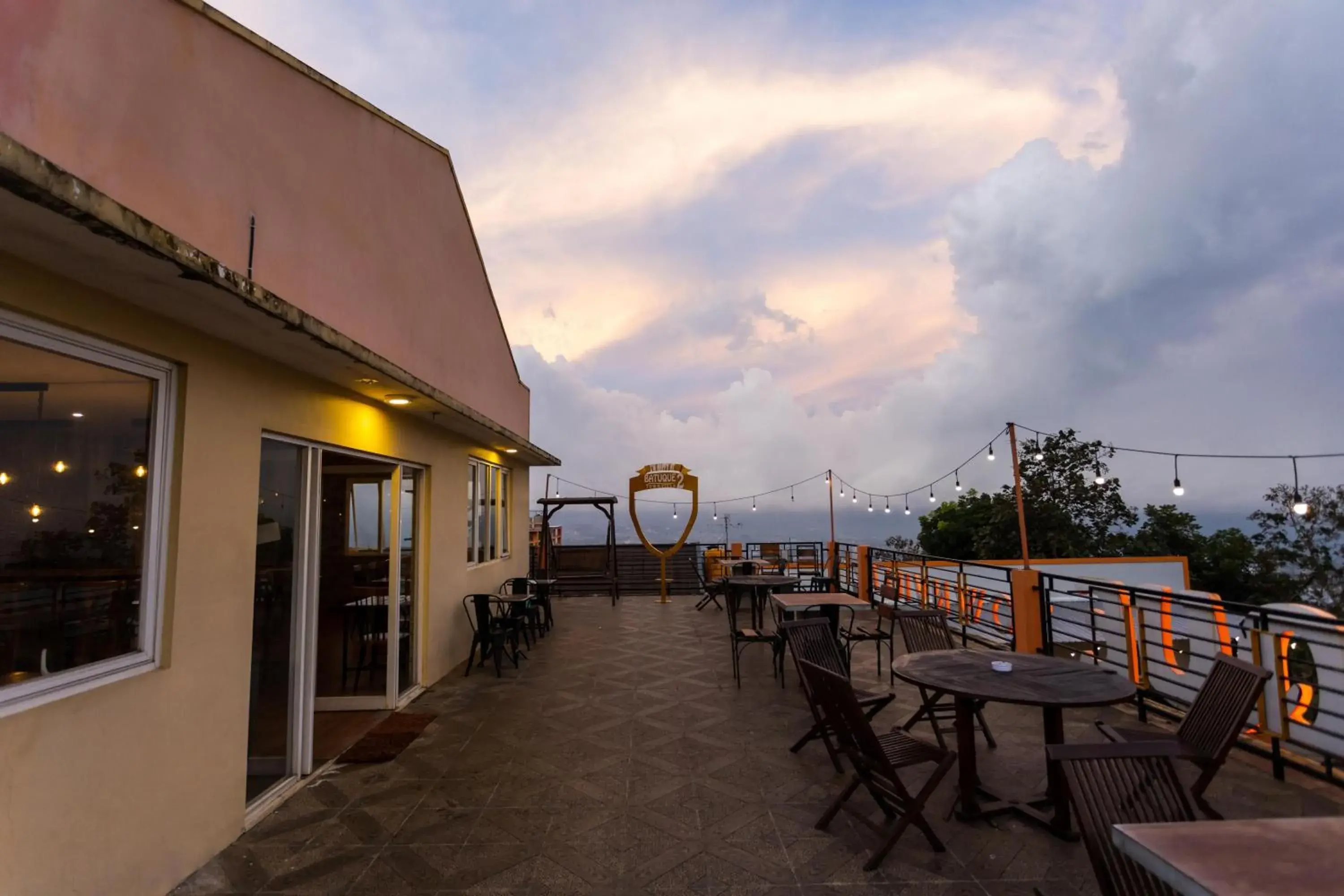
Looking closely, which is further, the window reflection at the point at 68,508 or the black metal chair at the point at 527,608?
the black metal chair at the point at 527,608

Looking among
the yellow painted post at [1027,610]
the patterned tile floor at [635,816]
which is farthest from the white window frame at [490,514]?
the yellow painted post at [1027,610]

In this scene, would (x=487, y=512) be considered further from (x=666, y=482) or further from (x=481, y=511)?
(x=666, y=482)

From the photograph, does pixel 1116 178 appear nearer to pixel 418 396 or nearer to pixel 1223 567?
pixel 418 396

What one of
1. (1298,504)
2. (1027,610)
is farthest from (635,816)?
(1298,504)

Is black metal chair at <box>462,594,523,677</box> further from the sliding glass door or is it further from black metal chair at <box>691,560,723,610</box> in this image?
black metal chair at <box>691,560,723,610</box>

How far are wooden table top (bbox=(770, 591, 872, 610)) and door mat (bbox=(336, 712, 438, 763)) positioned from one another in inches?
130

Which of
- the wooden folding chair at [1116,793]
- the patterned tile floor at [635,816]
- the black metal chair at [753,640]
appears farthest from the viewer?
the black metal chair at [753,640]

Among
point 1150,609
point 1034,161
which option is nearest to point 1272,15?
point 1034,161

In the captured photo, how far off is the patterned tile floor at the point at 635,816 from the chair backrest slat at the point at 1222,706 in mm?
657

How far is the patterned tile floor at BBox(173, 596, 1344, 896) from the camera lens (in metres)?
2.45

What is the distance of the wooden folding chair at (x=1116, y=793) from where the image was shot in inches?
70.1

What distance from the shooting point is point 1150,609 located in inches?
158

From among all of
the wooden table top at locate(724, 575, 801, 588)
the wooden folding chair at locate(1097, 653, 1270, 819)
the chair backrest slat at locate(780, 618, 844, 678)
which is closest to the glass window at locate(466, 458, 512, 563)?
the wooden table top at locate(724, 575, 801, 588)

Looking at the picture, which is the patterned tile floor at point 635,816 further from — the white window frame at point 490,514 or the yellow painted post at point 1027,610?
the white window frame at point 490,514
